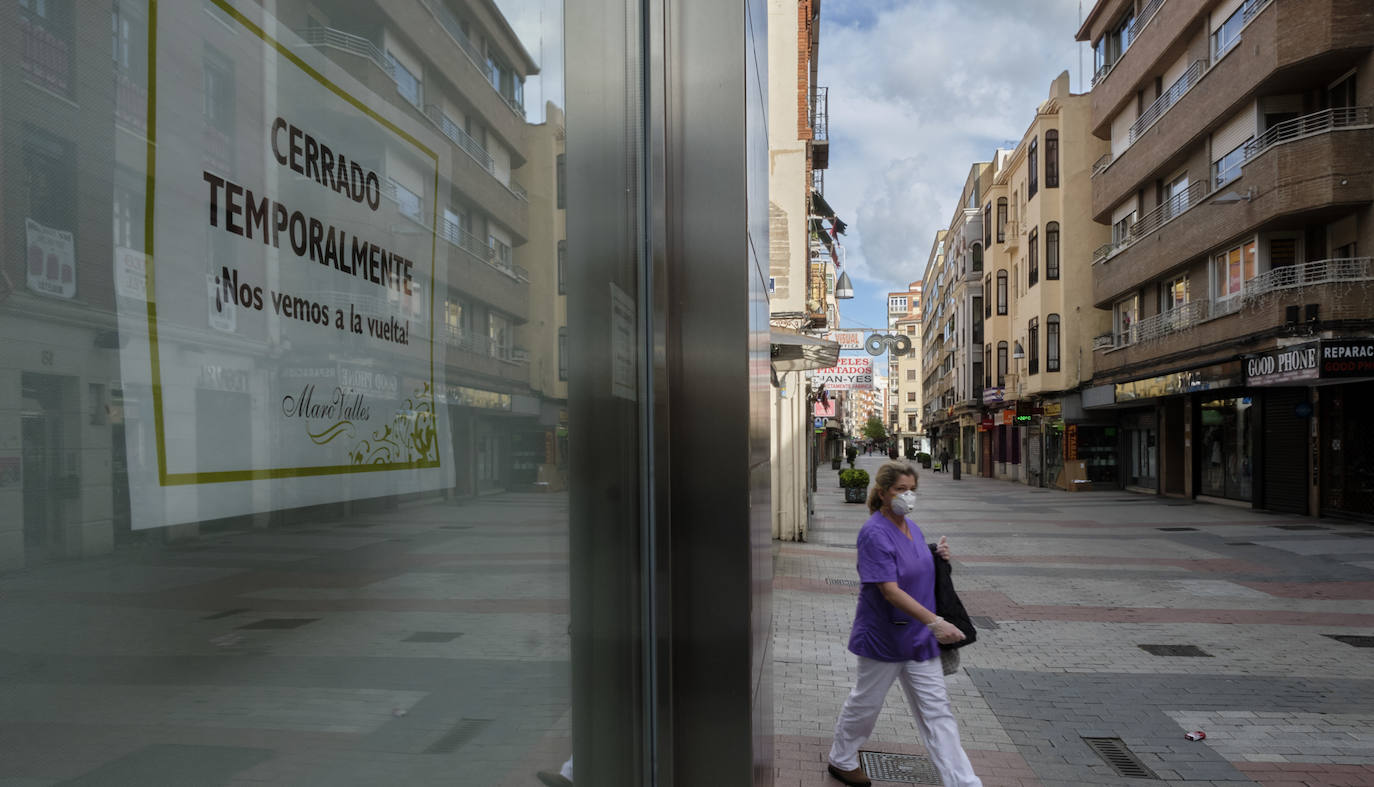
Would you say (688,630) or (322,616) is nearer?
(322,616)

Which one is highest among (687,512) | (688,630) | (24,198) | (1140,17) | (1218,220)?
(1140,17)

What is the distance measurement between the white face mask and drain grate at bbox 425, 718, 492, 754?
382cm

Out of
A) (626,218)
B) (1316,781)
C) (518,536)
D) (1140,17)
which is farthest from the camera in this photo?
(1140,17)

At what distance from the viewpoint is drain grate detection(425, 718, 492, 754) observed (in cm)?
A: 101

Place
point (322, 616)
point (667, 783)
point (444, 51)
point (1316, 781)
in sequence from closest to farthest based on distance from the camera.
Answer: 1. point (322, 616)
2. point (444, 51)
3. point (667, 783)
4. point (1316, 781)

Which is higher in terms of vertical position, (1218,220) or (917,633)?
(1218,220)

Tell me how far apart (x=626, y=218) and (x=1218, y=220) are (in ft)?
84.9

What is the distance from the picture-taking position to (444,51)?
3.64 ft

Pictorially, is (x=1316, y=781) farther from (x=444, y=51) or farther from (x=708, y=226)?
(x=444, y=51)

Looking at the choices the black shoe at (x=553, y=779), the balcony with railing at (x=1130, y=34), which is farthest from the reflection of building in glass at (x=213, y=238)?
the balcony with railing at (x=1130, y=34)

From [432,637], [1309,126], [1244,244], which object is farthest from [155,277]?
[1244,244]

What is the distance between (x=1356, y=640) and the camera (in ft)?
27.8

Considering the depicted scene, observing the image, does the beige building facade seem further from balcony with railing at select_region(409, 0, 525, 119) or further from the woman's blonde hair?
balcony with railing at select_region(409, 0, 525, 119)

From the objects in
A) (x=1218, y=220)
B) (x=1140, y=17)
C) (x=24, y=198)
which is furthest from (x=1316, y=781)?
(x=1140, y=17)
